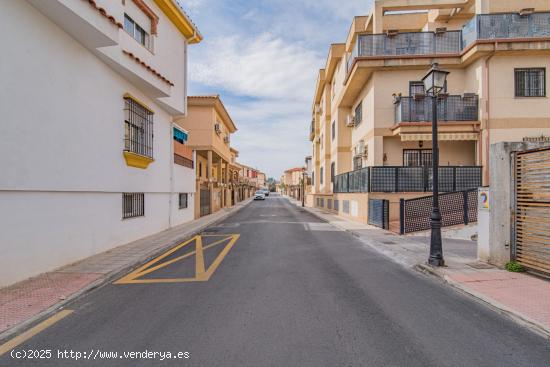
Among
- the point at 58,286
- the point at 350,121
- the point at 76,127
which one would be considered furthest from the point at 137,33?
the point at 350,121

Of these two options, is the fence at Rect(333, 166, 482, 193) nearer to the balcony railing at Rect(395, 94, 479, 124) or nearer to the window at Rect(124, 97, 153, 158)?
the balcony railing at Rect(395, 94, 479, 124)

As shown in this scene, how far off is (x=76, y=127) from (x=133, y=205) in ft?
12.2

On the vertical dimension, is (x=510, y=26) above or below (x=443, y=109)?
above

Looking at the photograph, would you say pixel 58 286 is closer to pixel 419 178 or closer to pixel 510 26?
pixel 419 178

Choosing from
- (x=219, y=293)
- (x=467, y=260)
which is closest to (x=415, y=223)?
(x=467, y=260)

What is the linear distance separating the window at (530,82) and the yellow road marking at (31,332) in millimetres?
19718

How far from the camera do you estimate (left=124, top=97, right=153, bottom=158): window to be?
9.22 meters

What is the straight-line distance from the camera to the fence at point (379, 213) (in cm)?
1213

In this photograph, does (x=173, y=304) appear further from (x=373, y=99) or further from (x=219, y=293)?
(x=373, y=99)

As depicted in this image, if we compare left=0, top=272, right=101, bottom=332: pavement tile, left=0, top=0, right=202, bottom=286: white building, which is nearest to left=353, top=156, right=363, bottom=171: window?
left=0, top=0, right=202, bottom=286: white building

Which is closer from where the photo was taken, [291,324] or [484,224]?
[291,324]

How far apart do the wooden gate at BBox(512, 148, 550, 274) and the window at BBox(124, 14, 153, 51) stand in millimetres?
11868

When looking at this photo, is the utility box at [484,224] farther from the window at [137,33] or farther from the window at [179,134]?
the window at [179,134]

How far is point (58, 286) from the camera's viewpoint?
16.3 feet
